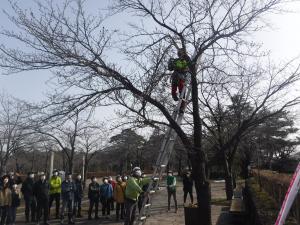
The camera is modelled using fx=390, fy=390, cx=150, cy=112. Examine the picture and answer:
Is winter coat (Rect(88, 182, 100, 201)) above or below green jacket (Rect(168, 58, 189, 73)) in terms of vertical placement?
below

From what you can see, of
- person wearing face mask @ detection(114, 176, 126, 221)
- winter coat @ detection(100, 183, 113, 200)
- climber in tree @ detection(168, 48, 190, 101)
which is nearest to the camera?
climber in tree @ detection(168, 48, 190, 101)

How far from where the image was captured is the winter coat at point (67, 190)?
15094mm

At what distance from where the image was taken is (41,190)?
569 inches

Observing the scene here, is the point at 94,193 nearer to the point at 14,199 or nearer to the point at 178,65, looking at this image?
the point at 14,199

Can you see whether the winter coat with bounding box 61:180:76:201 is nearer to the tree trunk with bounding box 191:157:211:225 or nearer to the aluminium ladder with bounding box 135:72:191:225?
the aluminium ladder with bounding box 135:72:191:225

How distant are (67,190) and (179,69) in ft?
25.4

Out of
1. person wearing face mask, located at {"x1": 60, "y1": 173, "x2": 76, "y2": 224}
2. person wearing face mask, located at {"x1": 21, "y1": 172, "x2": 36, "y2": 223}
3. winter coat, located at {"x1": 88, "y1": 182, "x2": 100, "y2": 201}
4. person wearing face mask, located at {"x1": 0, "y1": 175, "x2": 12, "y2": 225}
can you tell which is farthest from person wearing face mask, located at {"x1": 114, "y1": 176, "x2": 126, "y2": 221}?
person wearing face mask, located at {"x1": 0, "y1": 175, "x2": 12, "y2": 225}

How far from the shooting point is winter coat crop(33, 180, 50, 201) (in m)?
14.4

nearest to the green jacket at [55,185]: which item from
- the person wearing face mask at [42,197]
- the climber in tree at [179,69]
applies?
the person wearing face mask at [42,197]

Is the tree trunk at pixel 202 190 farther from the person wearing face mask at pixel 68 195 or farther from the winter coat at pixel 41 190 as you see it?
the winter coat at pixel 41 190

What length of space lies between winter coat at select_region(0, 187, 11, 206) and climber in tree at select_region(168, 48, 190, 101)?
7.03 metres

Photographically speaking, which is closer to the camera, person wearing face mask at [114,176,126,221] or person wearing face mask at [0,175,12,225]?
person wearing face mask at [0,175,12,225]

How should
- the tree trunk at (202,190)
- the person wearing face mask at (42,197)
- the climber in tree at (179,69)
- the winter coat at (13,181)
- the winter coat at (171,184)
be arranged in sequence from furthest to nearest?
1. the winter coat at (171,184)
2. the winter coat at (13,181)
3. the person wearing face mask at (42,197)
4. the tree trunk at (202,190)
5. the climber in tree at (179,69)

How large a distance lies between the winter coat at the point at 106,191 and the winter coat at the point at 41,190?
2.82m
